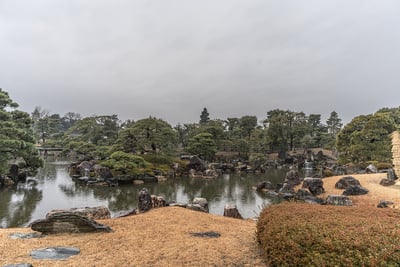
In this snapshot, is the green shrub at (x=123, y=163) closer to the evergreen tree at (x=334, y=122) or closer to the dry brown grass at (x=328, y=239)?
the dry brown grass at (x=328, y=239)

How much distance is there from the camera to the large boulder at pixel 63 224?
516 centimetres

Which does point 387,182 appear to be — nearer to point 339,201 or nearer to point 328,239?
point 339,201

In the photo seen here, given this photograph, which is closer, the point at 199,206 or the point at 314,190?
the point at 199,206

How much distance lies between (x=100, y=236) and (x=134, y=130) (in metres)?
21.3

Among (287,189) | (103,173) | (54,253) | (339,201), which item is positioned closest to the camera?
(54,253)

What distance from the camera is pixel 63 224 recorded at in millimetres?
5160

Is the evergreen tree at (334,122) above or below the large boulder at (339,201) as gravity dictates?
above

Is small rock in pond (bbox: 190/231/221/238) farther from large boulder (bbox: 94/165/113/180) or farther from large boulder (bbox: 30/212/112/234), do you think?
large boulder (bbox: 94/165/113/180)

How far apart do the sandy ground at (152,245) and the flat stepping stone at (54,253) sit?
101mm

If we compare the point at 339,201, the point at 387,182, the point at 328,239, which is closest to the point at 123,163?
the point at 339,201

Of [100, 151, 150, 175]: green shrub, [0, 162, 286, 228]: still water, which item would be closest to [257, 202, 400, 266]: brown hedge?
[0, 162, 286, 228]: still water

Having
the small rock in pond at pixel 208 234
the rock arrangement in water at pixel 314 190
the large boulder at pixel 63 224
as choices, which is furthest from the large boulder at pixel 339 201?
the large boulder at pixel 63 224

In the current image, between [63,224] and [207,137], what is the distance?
29.0 meters

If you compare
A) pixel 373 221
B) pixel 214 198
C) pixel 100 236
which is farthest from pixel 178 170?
pixel 373 221
